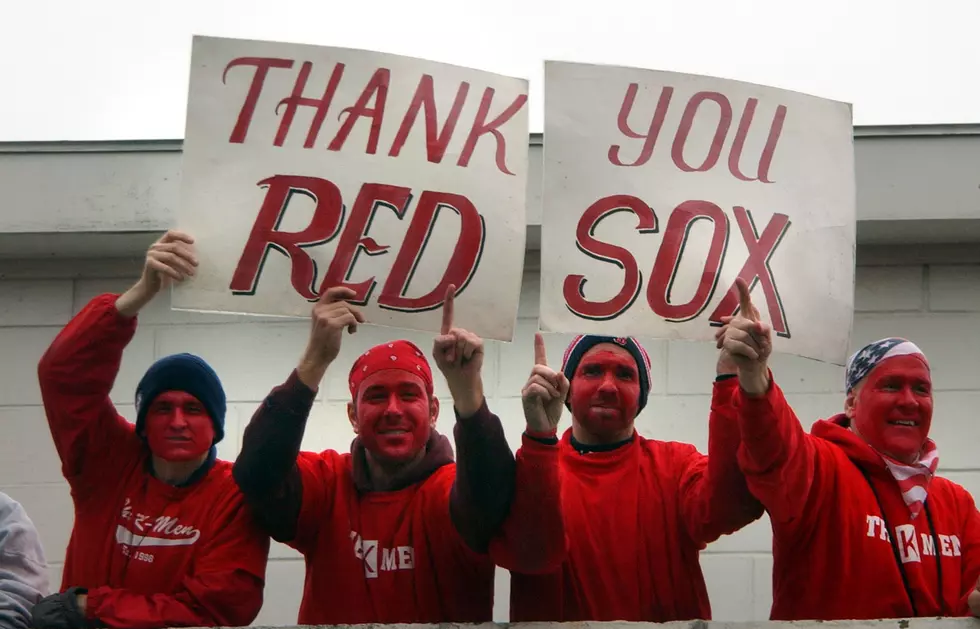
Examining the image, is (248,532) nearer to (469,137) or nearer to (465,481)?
(465,481)

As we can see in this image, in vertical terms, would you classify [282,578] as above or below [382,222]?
below

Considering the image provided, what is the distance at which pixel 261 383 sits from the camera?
18.7ft

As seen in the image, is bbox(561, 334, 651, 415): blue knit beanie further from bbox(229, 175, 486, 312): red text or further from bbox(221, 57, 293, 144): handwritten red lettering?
bbox(221, 57, 293, 144): handwritten red lettering

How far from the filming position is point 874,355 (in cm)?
409

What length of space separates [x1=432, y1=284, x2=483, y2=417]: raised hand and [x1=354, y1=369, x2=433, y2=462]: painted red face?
13.2 inches

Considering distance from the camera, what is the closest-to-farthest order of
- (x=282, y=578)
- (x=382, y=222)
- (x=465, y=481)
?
(x=465, y=481)
(x=382, y=222)
(x=282, y=578)

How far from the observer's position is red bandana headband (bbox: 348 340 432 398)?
411cm

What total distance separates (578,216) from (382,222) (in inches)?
19.8

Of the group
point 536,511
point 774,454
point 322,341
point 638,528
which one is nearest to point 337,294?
point 322,341

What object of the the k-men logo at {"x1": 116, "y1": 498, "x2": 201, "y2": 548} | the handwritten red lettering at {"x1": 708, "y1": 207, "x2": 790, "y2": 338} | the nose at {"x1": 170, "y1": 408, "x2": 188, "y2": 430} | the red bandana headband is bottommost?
the the k-men logo at {"x1": 116, "y1": 498, "x2": 201, "y2": 548}

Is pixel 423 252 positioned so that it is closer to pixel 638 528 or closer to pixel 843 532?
pixel 638 528

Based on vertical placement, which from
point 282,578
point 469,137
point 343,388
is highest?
point 469,137

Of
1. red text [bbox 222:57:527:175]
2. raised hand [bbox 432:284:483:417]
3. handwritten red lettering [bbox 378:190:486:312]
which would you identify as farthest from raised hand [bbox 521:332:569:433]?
red text [bbox 222:57:527:175]

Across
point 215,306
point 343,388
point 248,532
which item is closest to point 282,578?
point 343,388
